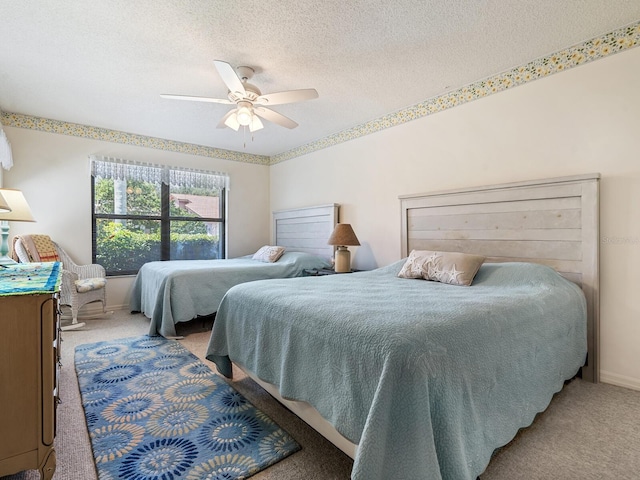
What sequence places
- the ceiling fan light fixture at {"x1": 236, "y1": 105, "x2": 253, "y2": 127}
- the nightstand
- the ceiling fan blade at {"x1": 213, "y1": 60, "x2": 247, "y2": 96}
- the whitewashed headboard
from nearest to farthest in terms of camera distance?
the ceiling fan blade at {"x1": 213, "y1": 60, "x2": 247, "y2": 96} → the ceiling fan light fixture at {"x1": 236, "y1": 105, "x2": 253, "y2": 127} → the nightstand → the whitewashed headboard

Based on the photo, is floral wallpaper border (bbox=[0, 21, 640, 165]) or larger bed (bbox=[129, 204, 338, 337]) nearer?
floral wallpaper border (bbox=[0, 21, 640, 165])

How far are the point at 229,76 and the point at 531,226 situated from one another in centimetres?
248

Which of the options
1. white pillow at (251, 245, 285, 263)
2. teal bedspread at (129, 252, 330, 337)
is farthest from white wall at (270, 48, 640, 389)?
white pillow at (251, 245, 285, 263)

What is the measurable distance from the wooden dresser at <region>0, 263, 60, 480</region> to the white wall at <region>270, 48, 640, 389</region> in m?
3.01

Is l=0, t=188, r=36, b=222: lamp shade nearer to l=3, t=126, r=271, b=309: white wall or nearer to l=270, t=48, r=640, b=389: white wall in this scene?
l=3, t=126, r=271, b=309: white wall

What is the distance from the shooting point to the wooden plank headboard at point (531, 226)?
2.29m

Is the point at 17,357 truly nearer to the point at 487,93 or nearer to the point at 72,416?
the point at 72,416

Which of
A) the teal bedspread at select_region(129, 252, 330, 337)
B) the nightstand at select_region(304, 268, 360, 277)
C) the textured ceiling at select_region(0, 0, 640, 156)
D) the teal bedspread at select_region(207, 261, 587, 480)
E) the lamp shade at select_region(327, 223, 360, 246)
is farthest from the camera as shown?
the nightstand at select_region(304, 268, 360, 277)

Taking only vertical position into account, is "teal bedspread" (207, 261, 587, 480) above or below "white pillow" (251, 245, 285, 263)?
below

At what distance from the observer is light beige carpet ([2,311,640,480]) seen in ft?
4.70

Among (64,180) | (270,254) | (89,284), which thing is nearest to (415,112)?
(270,254)

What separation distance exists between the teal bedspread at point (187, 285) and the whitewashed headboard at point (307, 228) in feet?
1.18

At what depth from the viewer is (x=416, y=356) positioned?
1.13 metres

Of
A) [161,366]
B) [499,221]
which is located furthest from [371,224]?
[161,366]
